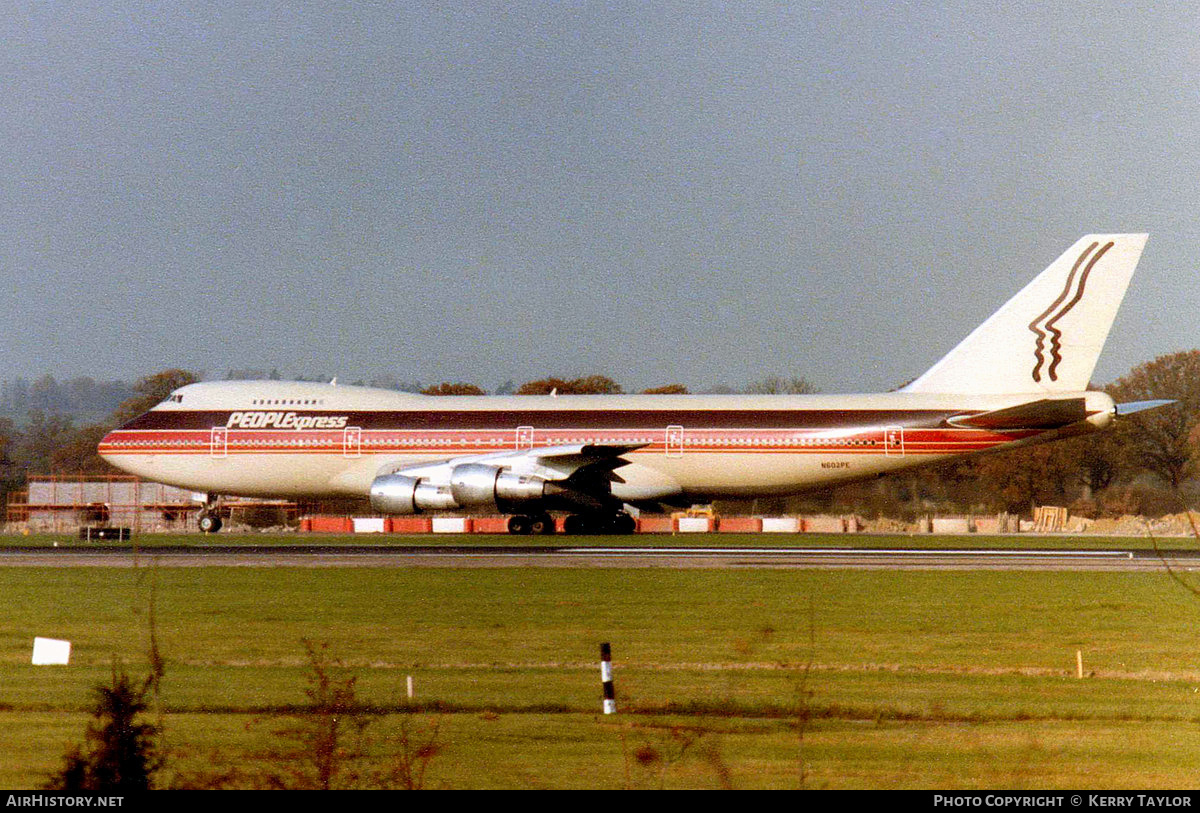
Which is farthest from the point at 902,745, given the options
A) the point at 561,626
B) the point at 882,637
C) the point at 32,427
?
the point at 32,427

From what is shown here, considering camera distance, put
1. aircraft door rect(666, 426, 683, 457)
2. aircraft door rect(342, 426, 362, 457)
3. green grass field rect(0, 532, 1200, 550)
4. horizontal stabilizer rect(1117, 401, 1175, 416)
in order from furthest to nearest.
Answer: aircraft door rect(342, 426, 362, 457)
aircraft door rect(666, 426, 683, 457)
horizontal stabilizer rect(1117, 401, 1175, 416)
green grass field rect(0, 532, 1200, 550)

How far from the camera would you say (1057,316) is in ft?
143

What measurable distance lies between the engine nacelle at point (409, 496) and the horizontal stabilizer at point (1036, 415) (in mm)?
16016

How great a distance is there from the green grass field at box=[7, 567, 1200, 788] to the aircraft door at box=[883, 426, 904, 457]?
59.1 ft

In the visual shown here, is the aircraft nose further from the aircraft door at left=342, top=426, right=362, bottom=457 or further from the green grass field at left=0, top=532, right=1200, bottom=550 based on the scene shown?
the aircraft door at left=342, top=426, right=362, bottom=457

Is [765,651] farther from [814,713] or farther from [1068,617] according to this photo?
[1068,617]

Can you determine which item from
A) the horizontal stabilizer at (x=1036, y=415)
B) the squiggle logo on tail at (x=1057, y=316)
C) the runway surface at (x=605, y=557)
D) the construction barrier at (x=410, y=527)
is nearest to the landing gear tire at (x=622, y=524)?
the construction barrier at (x=410, y=527)

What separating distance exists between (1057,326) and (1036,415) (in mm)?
3706

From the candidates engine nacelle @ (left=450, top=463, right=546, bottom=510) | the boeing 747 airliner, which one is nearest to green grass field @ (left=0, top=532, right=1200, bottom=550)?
engine nacelle @ (left=450, top=463, right=546, bottom=510)


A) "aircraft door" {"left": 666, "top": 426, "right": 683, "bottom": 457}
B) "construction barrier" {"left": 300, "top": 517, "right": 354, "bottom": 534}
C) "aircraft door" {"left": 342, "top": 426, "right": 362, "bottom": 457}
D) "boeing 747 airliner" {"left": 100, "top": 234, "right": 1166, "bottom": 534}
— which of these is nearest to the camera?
"boeing 747 airliner" {"left": 100, "top": 234, "right": 1166, "bottom": 534}

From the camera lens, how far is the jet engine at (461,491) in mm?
41406

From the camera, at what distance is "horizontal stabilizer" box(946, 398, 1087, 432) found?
4106 centimetres

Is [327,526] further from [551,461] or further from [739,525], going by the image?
[739,525]
